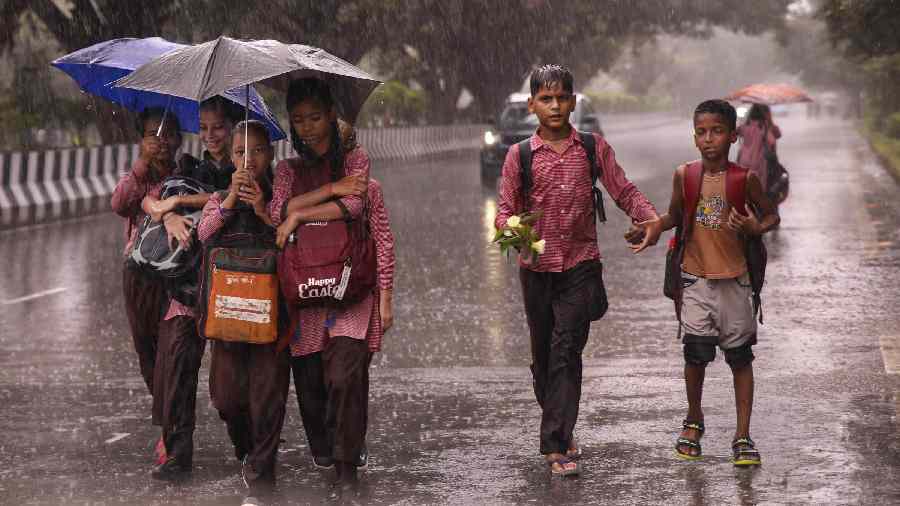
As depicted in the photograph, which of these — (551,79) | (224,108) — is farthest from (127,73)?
(551,79)

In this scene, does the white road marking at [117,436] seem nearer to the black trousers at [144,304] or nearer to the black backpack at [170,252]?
the black trousers at [144,304]

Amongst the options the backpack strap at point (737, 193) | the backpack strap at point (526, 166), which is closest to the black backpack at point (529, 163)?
the backpack strap at point (526, 166)

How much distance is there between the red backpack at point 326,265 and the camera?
5.87 metres

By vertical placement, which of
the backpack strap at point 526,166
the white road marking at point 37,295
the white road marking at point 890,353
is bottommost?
the white road marking at point 890,353

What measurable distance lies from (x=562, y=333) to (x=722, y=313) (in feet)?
2.32

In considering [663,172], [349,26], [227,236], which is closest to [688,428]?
[227,236]

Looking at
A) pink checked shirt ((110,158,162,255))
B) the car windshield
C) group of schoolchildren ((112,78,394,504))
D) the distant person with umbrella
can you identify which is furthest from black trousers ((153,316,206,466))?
the car windshield

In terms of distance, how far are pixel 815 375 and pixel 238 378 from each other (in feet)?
12.3

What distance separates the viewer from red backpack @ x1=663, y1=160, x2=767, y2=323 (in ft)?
21.4

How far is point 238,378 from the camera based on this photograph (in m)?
6.16

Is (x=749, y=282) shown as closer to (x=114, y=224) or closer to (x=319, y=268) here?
(x=319, y=268)

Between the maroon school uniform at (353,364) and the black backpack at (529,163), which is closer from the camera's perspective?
the maroon school uniform at (353,364)

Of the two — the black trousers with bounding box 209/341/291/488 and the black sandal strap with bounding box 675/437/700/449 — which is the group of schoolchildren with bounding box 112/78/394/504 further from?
the black sandal strap with bounding box 675/437/700/449

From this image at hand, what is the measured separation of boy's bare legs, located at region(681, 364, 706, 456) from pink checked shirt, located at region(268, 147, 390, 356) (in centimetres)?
146
